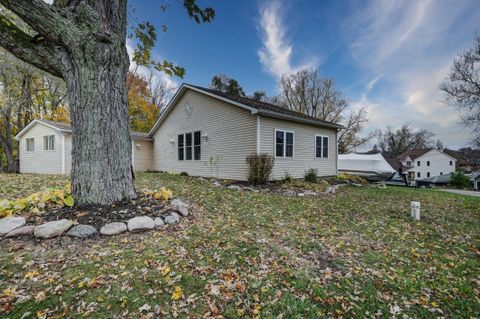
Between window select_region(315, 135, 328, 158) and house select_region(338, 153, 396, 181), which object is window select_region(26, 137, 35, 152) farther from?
house select_region(338, 153, 396, 181)

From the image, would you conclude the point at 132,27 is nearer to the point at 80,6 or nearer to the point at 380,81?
the point at 80,6

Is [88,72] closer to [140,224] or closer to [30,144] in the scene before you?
[140,224]

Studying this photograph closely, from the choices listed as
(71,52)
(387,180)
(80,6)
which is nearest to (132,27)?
(80,6)

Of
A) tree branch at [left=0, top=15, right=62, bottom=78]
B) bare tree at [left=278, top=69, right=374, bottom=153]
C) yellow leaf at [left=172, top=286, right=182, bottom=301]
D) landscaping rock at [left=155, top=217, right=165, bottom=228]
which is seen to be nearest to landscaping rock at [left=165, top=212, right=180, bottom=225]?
landscaping rock at [left=155, top=217, right=165, bottom=228]

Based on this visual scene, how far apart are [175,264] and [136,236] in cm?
117

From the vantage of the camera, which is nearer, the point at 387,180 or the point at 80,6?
the point at 80,6

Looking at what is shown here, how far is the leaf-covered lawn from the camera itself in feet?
7.08

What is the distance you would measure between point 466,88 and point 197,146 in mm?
19100

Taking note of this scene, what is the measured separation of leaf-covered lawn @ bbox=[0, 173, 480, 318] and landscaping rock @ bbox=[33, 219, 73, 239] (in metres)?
0.17

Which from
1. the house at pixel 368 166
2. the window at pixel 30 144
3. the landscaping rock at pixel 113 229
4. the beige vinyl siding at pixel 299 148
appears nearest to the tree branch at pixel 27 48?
the landscaping rock at pixel 113 229

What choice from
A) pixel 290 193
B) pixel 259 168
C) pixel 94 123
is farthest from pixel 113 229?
pixel 259 168

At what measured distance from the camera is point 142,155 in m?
16.1

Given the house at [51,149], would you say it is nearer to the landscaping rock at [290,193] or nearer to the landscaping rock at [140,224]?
the landscaping rock at [290,193]

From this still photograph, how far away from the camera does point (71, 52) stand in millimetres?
4059
